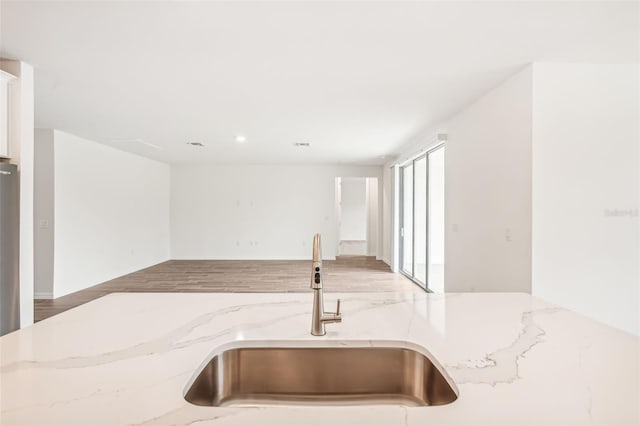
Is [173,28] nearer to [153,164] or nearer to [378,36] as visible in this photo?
[378,36]

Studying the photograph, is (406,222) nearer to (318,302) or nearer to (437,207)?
(437,207)

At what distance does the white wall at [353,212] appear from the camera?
1275cm

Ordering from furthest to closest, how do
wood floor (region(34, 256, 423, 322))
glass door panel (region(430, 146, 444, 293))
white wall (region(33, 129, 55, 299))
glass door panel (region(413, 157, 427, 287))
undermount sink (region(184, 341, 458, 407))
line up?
glass door panel (region(430, 146, 444, 293)), glass door panel (region(413, 157, 427, 287)), wood floor (region(34, 256, 423, 322)), white wall (region(33, 129, 55, 299)), undermount sink (region(184, 341, 458, 407))

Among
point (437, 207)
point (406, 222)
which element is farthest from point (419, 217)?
point (437, 207)

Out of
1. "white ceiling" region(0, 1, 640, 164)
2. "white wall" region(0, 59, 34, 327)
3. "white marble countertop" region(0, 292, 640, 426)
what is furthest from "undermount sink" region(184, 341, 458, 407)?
"white wall" region(0, 59, 34, 327)

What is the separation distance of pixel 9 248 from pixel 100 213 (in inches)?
146

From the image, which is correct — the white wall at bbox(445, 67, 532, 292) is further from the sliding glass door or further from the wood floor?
the wood floor

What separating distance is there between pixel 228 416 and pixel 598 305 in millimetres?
3301

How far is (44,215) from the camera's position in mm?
5000

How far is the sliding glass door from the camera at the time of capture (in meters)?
5.50

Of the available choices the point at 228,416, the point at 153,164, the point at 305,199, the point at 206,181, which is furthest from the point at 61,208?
the point at 228,416

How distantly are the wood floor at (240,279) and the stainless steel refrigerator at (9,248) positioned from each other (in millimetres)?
1772

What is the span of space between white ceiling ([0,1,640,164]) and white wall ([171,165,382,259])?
4.38m

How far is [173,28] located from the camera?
222 centimetres
